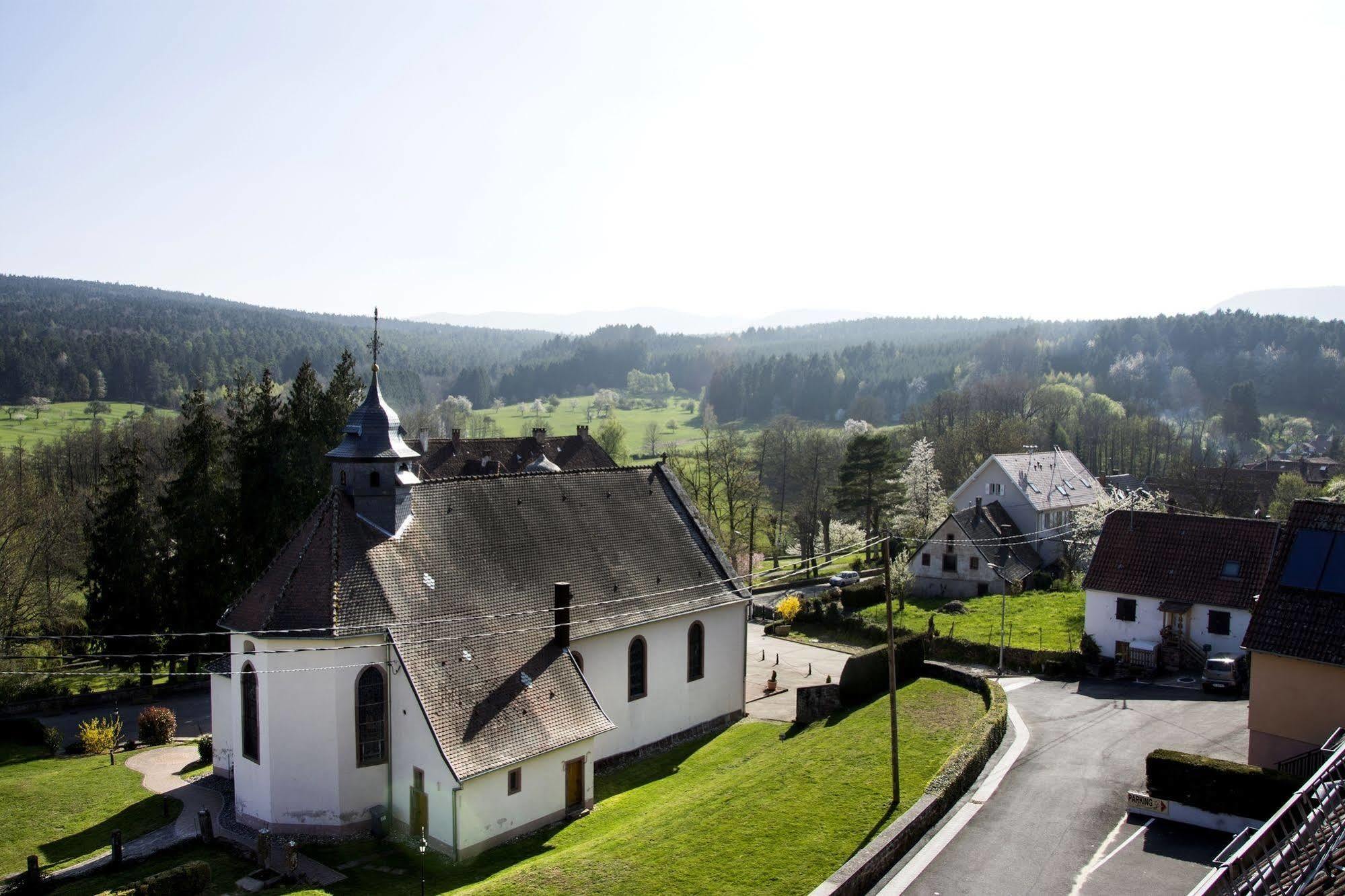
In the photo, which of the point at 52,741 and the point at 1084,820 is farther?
the point at 52,741

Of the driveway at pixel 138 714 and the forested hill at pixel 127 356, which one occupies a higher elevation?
the forested hill at pixel 127 356

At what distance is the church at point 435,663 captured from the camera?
23719mm

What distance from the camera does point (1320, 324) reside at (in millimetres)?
162125

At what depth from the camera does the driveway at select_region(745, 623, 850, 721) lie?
1416 inches

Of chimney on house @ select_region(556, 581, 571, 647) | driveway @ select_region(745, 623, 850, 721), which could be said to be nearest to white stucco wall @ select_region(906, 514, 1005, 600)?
driveway @ select_region(745, 623, 850, 721)

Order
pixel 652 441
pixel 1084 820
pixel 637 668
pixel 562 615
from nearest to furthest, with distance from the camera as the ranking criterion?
pixel 1084 820 → pixel 562 615 → pixel 637 668 → pixel 652 441

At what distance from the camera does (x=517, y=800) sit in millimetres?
23656

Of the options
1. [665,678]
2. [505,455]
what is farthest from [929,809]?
[505,455]

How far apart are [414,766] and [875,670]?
15988 mm

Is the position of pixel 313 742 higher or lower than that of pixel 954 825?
higher

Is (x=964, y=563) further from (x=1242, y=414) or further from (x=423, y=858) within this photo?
(x=1242, y=414)

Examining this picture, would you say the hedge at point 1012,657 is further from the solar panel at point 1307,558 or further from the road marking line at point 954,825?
the solar panel at point 1307,558

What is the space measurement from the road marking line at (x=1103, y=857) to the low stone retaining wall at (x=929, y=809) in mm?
3273

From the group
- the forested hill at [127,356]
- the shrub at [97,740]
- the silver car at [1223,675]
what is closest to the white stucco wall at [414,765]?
the shrub at [97,740]
